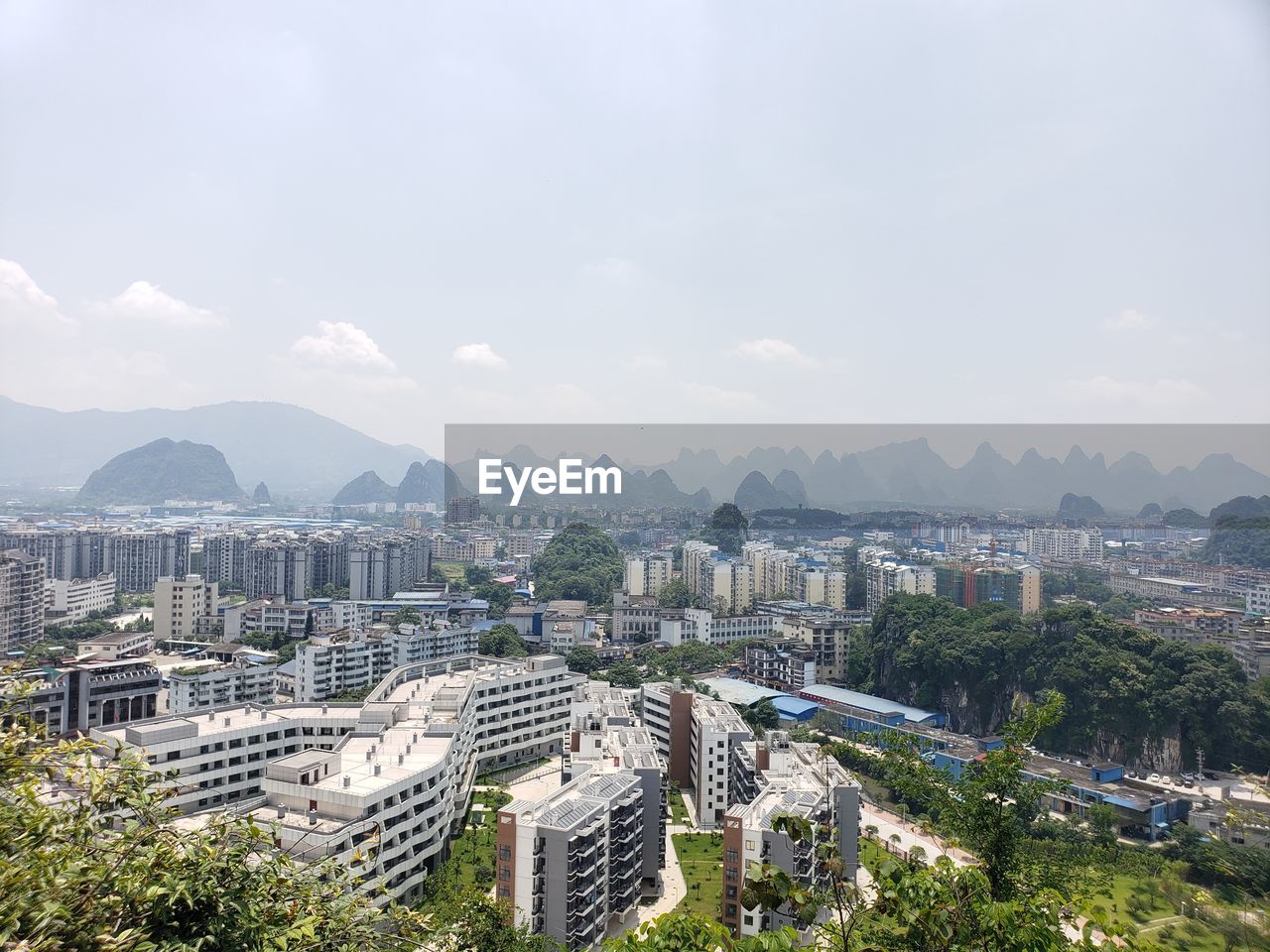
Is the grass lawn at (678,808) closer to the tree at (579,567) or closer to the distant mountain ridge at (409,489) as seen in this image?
the tree at (579,567)

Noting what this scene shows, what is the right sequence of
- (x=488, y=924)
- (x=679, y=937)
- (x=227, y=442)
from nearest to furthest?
(x=679, y=937) → (x=488, y=924) → (x=227, y=442)

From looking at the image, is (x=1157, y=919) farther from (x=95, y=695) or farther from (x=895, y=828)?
(x=95, y=695)

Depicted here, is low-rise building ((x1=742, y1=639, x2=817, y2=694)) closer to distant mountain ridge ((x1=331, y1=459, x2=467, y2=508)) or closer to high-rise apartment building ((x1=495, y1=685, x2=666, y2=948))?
high-rise apartment building ((x1=495, y1=685, x2=666, y2=948))

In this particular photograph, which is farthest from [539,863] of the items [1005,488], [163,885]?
[1005,488]

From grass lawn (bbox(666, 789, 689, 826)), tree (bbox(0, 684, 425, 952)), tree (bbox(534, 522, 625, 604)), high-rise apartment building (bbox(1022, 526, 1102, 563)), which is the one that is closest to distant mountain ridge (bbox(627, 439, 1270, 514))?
high-rise apartment building (bbox(1022, 526, 1102, 563))

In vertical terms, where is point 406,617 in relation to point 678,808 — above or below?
above

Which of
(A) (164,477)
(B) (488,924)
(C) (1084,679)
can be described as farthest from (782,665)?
(A) (164,477)
